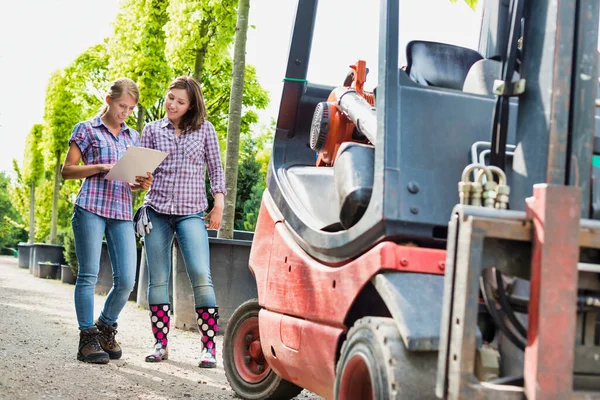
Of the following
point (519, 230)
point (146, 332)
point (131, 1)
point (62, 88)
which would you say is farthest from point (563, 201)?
point (62, 88)

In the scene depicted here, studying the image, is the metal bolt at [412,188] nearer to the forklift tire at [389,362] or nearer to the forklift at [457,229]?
the forklift at [457,229]

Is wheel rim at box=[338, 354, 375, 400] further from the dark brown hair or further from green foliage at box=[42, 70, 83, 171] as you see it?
green foliage at box=[42, 70, 83, 171]

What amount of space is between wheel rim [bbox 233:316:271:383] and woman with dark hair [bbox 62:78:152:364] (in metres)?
1.33

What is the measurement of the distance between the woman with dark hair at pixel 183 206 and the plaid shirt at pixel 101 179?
188 mm

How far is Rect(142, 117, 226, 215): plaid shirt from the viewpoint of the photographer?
5.57 m

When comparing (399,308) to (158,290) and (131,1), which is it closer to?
(158,290)

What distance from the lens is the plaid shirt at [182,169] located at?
557cm

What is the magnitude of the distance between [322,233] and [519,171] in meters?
0.94

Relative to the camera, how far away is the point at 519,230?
7.44ft

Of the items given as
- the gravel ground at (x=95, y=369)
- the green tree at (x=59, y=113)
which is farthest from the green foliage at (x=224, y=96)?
the gravel ground at (x=95, y=369)

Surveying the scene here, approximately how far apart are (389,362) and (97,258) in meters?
3.55

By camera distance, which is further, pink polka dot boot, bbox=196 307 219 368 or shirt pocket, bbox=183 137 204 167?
shirt pocket, bbox=183 137 204 167

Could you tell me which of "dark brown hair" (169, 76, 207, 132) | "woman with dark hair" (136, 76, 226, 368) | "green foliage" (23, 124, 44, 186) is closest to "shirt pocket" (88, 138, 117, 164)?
"woman with dark hair" (136, 76, 226, 368)

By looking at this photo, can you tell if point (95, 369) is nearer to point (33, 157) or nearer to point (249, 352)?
point (249, 352)
